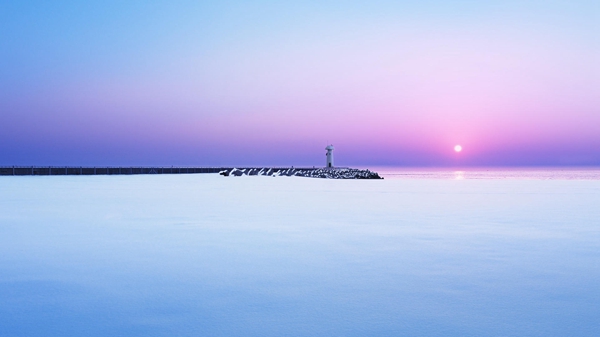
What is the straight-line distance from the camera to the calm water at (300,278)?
3703mm

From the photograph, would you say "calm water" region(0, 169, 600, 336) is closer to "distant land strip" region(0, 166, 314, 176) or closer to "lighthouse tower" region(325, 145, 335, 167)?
"distant land strip" region(0, 166, 314, 176)

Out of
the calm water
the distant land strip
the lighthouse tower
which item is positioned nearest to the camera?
the calm water

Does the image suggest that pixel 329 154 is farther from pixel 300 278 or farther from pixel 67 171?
pixel 300 278

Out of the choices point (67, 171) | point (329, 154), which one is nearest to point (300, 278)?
point (67, 171)

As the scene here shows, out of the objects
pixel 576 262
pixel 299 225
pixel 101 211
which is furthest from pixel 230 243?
pixel 101 211

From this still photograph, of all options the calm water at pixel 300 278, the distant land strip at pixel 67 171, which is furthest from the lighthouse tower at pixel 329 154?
the calm water at pixel 300 278

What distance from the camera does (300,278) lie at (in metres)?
5.13

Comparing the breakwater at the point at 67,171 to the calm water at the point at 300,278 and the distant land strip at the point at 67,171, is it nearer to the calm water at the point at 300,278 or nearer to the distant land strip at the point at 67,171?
the distant land strip at the point at 67,171

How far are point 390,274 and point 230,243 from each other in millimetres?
2794

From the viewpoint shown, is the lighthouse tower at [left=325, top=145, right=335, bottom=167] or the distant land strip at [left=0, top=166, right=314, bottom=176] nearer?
the distant land strip at [left=0, top=166, right=314, bottom=176]

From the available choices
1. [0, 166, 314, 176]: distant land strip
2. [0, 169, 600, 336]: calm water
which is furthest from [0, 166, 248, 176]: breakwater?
[0, 169, 600, 336]: calm water

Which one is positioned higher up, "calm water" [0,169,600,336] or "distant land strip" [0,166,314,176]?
"distant land strip" [0,166,314,176]

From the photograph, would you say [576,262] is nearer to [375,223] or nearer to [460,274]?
[460,274]

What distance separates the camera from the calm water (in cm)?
370
